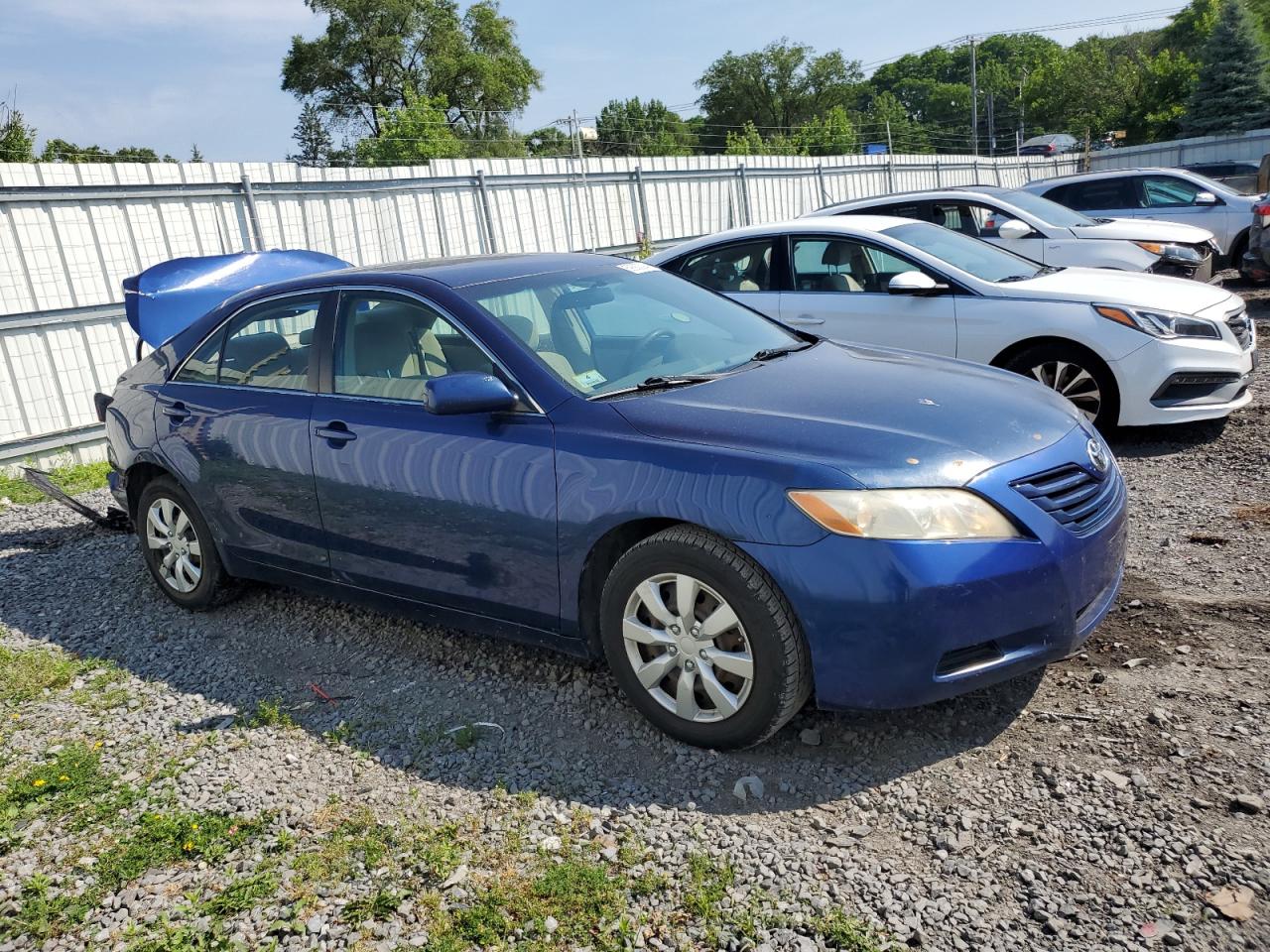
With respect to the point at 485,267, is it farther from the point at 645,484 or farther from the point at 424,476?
the point at 645,484

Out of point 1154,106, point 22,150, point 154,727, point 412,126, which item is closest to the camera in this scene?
point 154,727

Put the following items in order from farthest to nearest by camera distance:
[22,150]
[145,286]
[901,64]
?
[901,64] < [22,150] < [145,286]

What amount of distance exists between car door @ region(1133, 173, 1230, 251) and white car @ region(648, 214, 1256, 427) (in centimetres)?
844

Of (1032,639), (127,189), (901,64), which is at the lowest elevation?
(1032,639)

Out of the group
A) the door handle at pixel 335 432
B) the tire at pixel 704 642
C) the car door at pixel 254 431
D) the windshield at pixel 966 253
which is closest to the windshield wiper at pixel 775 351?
the tire at pixel 704 642

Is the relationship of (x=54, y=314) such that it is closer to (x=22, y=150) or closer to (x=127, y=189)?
(x=127, y=189)

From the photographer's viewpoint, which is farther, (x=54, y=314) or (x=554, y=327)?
(x=54, y=314)

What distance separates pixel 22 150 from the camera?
22.0m

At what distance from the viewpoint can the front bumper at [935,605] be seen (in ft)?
9.38

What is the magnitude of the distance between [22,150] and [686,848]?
2493 cm

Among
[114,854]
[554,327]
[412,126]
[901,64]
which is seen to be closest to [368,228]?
[554,327]

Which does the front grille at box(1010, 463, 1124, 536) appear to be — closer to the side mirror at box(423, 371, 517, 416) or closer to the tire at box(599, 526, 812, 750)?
the tire at box(599, 526, 812, 750)

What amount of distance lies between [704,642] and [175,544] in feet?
10.3

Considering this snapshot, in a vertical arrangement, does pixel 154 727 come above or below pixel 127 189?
below
